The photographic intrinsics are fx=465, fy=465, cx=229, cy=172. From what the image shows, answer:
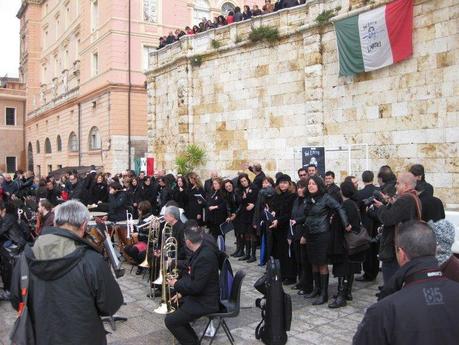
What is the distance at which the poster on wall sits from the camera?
41.4 ft

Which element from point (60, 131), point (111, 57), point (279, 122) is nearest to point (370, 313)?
point (279, 122)

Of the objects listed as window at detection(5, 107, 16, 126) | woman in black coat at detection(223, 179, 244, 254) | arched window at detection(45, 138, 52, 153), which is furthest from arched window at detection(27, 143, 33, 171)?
woman in black coat at detection(223, 179, 244, 254)

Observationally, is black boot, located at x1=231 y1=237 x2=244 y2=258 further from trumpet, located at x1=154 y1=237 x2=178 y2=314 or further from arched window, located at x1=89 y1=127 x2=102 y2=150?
arched window, located at x1=89 y1=127 x2=102 y2=150

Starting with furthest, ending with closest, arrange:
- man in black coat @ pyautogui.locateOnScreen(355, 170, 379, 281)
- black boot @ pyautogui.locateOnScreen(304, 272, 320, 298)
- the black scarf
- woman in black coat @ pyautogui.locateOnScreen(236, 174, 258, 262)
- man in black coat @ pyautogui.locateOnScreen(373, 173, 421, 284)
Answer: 1. woman in black coat @ pyautogui.locateOnScreen(236, 174, 258, 262)
2. man in black coat @ pyautogui.locateOnScreen(355, 170, 379, 281)
3. black boot @ pyautogui.locateOnScreen(304, 272, 320, 298)
4. man in black coat @ pyautogui.locateOnScreen(373, 173, 421, 284)
5. the black scarf

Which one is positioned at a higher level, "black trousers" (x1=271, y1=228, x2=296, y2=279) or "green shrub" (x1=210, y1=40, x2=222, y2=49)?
"green shrub" (x1=210, y1=40, x2=222, y2=49)

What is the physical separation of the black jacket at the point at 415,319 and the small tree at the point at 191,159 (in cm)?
1517

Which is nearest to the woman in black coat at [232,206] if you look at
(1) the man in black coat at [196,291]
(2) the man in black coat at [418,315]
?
(1) the man in black coat at [196,291]

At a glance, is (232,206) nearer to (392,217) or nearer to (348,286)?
(348,286)

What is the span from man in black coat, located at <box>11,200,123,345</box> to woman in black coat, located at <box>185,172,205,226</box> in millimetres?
7228

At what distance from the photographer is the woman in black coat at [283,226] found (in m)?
8.14

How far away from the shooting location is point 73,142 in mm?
34719

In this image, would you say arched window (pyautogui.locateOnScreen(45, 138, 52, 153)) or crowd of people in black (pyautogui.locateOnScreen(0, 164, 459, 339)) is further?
arched window (pyautogui.locateOnScreen(45, 138, 52, 153))

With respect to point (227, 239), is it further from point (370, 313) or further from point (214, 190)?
point (370, 313)

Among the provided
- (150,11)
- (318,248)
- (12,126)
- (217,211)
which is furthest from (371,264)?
(12,126)
